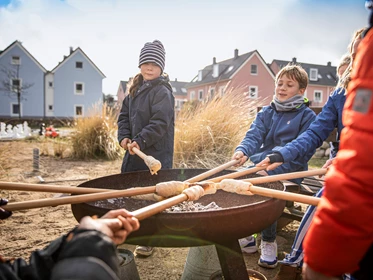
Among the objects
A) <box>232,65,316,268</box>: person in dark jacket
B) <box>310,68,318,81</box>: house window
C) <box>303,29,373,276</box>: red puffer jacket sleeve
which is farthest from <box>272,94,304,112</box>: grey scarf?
<box>310,68,318,81</box>: house window

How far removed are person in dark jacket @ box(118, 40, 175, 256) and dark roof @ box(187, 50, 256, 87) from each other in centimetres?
2459

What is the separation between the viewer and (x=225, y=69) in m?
29.6

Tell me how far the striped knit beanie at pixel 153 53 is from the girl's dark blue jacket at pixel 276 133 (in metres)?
1.07

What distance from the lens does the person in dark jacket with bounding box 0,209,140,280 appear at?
0.82 m

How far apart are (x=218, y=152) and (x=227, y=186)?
11.3ft

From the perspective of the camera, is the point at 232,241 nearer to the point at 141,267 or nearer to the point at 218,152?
the point at 141,267

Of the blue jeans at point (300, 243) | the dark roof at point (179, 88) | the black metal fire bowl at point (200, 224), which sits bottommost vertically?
the blue jeans at point (300, 243)

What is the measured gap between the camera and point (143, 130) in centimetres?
275

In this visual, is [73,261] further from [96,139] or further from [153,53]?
Result: [96,139]

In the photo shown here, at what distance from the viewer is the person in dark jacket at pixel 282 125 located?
2.73m

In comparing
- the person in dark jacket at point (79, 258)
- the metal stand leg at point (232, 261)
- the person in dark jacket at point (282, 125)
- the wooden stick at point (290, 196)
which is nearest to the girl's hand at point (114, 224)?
the person in dark jacket at point (79, 258)

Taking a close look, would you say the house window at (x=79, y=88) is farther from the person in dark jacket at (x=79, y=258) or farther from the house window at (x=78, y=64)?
the person in dark jacket at (x=79, y=258)

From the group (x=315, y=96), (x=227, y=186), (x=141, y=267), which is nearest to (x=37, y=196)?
(x=141, y=267)

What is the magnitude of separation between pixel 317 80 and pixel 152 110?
3354cm
